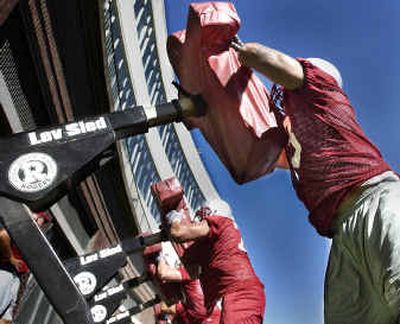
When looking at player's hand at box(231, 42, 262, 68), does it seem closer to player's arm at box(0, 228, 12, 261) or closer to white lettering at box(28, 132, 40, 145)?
white lettering at box(28, 132, 40, 145)

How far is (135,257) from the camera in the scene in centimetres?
1568

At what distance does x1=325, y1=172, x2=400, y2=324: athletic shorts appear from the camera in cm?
179

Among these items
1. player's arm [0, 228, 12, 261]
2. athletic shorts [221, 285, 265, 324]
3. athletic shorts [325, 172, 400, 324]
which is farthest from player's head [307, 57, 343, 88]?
athletic shorts [221, 285, 265, 324]

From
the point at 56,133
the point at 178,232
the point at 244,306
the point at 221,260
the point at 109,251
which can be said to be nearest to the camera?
the point at 56,133

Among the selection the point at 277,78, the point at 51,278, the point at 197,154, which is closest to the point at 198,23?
the point at 277,78

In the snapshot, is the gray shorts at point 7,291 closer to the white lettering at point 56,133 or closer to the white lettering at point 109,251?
the white lettering at point 109,251

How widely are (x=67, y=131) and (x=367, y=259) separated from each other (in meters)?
1.12

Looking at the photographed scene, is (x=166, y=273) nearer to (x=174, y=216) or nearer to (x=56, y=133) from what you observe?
(x=174, y=216)

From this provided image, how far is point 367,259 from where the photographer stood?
192 centimetres

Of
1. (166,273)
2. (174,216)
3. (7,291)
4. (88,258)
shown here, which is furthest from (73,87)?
(7,291)

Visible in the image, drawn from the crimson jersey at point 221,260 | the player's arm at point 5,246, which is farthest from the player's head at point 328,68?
the crimson jersey at point 221,260

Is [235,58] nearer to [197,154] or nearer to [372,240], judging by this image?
[372,240]

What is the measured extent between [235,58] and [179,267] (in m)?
4.69

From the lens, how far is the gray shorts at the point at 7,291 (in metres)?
3.24
